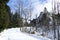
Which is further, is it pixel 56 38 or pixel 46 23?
pixel 46 23

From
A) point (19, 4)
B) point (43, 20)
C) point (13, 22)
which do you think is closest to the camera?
point (19, 4)

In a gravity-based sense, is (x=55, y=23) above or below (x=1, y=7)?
below

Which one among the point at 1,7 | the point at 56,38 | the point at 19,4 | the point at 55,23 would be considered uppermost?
the point at 19,4

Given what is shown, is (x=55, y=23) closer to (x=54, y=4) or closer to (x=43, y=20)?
(x=54, y=4)

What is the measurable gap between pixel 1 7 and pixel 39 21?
19132 mm

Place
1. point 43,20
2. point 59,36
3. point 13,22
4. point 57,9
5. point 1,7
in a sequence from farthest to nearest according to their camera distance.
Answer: point 13,22
point 43,20
point 59,36
point 57,9
point 1,7

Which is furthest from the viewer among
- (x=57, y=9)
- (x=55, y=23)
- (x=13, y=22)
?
(x=13, y=22)

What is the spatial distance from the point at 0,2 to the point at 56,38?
279 inches

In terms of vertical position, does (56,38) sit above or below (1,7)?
below

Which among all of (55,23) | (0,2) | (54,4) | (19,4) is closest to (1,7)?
(0,2)

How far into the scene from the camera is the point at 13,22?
49062 mm

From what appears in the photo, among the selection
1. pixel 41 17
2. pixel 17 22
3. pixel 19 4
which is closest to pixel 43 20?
pixel 41 17

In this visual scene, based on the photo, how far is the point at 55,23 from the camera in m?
20.7

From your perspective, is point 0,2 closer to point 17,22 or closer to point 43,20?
point 43,20
